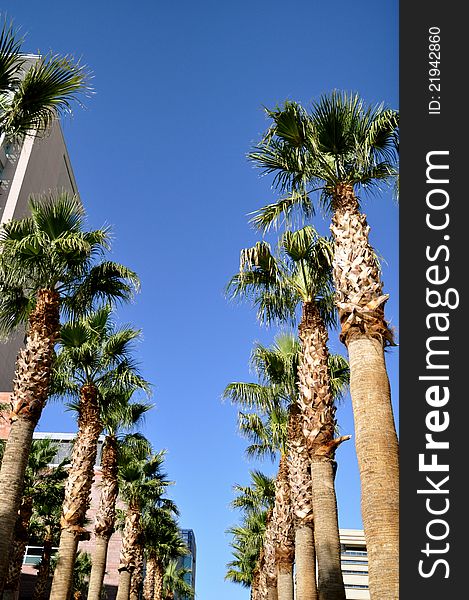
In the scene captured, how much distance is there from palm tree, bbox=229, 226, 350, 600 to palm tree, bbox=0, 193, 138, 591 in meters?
3.64

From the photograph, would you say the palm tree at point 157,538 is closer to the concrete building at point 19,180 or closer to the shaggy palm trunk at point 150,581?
the shaggy palm trunk at point 150,581

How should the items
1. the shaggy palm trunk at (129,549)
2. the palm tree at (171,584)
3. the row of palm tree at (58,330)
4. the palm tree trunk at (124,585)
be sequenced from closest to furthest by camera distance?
the row of palm tree at (58,330) < the palm tree trunk at (124,585) < the shaggy palm trunk at (129,549) < the palm tree at (171,584)

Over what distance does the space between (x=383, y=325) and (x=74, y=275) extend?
8.61 meters

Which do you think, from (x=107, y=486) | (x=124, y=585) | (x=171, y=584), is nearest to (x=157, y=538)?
(x=124, y=585)

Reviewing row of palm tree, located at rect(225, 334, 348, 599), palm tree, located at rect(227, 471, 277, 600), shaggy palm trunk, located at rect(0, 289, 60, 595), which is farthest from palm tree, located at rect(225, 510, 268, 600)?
shaggy palm trunk, located at rect(0, 289, 60, 595)

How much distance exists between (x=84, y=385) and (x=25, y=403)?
5.84m

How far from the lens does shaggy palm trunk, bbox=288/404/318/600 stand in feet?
44.1

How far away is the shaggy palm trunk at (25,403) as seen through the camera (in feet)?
33.9

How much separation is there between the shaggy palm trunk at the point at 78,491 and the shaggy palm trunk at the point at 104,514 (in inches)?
152

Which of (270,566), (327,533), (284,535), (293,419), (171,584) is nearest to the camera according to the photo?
(327,533)

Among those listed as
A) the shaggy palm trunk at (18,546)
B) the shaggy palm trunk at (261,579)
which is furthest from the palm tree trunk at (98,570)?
the shaggy palm trunk at (261,579)

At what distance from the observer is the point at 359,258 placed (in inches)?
332

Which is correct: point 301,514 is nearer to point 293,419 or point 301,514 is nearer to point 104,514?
point 293,419

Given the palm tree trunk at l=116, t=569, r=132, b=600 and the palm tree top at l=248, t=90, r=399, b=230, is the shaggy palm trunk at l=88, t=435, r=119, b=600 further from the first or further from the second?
the palm tree top at l=248, t=90, r=399, b=230
